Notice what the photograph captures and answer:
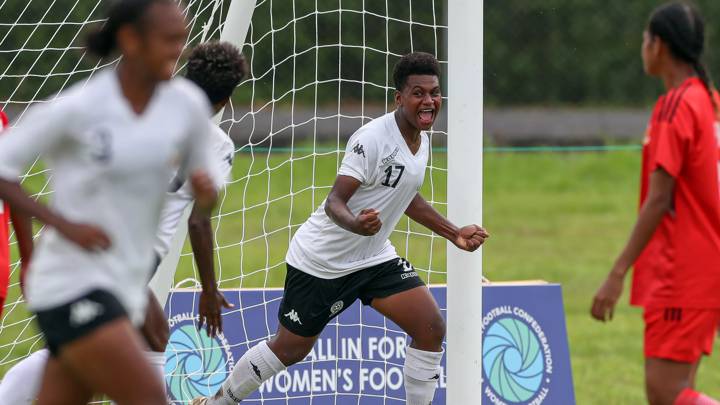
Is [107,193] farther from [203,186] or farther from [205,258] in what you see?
[205,258]

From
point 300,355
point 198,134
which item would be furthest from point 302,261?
point 198,134

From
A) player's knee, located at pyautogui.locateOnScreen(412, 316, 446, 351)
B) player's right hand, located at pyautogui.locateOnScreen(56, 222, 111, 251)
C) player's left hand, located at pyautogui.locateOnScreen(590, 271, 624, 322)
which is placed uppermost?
player's right hand, located at pyautogui.locateOnScreen(56, 222, 111, 251)

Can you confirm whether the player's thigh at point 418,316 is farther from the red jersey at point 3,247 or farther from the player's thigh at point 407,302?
the red jersey at point 3,247

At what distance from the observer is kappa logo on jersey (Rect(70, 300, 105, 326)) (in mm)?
3938

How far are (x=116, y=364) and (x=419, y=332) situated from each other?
2.47 meters

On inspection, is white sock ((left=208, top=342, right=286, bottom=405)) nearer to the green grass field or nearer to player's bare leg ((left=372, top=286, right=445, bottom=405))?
player's bare leg ((left=372, top=286, right=445, bottom=405))

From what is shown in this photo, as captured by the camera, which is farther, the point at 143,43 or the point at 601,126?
the point at 601,126

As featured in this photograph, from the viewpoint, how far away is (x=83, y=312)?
12.9 ft

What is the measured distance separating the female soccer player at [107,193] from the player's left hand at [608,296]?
1.45 meters

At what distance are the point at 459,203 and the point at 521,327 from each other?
150cm

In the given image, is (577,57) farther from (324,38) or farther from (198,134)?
(198,134)

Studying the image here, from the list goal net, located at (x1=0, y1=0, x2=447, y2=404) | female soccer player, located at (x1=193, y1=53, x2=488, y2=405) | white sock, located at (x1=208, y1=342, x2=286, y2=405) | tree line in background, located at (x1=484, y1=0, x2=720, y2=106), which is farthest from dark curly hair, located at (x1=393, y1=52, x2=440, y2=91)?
tree line in background, located at (x1=484, y1=0, x2=720, y2=106)

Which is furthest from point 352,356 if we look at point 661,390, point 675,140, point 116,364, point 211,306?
point 116,364

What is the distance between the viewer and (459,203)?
5961mm
